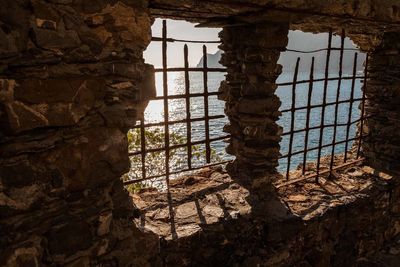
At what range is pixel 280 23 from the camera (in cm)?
274

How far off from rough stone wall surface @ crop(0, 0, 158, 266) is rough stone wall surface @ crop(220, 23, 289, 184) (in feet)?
3.65

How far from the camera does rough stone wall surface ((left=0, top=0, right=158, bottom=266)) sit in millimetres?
1559

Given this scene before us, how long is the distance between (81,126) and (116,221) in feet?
2.19

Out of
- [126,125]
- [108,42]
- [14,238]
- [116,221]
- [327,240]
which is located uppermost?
[108,42]

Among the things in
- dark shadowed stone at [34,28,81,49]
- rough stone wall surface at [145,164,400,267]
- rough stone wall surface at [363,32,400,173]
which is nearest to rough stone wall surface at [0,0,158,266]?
dark shadowed stone at [34,28,81,49]

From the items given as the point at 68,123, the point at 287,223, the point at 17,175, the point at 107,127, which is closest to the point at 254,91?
the point at 287,223

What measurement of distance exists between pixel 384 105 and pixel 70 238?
384 centimetres

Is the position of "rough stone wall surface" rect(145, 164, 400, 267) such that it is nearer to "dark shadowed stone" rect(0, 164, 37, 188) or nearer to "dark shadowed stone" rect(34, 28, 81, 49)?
"dark shadowed stone" rect(0, 164, 37, 188)

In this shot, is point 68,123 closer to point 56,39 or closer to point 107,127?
point 107,127

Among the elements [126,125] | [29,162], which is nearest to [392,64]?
[126,125]

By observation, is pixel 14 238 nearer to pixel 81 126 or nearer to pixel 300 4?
pixel 81 126

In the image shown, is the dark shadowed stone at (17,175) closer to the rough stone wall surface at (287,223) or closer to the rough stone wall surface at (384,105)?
the rough stone wall surface at (287,223)

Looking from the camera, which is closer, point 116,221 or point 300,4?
point 116,221

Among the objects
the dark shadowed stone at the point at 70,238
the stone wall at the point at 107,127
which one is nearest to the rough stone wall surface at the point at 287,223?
the stone wall at the point at 107,127
